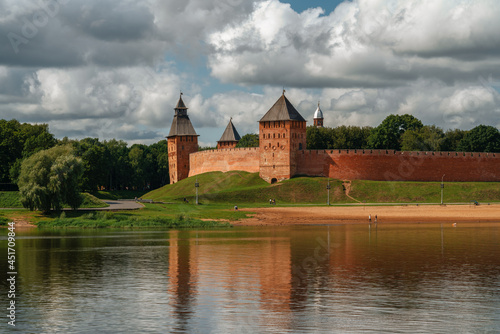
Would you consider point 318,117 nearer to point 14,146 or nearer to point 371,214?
point 14,146

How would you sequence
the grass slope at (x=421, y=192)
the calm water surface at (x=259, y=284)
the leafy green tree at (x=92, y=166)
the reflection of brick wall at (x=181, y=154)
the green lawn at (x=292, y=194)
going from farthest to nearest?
the reflection of brick wall at (x=181, y=154)
the leafy green tree at (x=92, y=166)
the grass slope at (x=421, y=192)
the green lawn at (x=292, y=194)
the calm water surface at (x=259, y=284)

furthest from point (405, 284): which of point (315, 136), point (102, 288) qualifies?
point (315, 136)

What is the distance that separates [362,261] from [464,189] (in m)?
51.5

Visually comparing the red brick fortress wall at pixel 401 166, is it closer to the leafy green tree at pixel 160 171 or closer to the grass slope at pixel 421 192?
the grass slope at pixel 421 192

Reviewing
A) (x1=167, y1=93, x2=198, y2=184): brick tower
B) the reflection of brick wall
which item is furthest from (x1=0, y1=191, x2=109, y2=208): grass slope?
(x1=167, y1=93, x2=198, y2=184): brick tower

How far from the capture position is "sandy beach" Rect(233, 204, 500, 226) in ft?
175

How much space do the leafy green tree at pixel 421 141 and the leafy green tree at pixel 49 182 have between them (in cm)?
6220

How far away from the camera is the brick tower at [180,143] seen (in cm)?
10450

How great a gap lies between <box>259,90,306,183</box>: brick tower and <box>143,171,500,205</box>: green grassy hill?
10.1 ft

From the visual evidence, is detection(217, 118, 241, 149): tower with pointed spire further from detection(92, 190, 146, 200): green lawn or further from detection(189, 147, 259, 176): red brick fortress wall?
detection(92, 190, 146, 200): green lawn

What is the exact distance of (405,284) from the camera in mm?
22047

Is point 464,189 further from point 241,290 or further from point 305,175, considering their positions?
point 241,290

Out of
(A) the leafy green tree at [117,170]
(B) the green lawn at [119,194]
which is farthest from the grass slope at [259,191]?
(A) the leafy green tree at [117,170]

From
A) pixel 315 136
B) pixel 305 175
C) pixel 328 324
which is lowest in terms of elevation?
pixel 328 324
